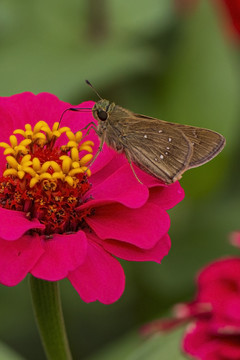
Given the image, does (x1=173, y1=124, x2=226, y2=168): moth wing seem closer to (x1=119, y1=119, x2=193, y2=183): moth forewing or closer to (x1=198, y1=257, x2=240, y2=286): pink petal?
(x1=119, y1=119, x2=193, y2=183): moth forewing

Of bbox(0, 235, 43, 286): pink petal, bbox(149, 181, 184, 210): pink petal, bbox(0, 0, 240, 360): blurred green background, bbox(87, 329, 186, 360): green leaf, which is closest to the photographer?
bbox(0, 235, 43, 286): pink petal

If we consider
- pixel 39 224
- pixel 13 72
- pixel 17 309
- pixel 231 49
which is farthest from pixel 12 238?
pixel 231 49

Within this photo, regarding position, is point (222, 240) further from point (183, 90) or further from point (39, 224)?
point (39, 224)

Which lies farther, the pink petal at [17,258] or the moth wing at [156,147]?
the moth wing at [156,147]

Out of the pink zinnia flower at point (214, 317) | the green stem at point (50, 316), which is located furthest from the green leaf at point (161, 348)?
the green stem at point (50, 316)

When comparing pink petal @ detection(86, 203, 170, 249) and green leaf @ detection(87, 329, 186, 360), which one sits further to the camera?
green leaf @ detection(87, 329, 186, 360)

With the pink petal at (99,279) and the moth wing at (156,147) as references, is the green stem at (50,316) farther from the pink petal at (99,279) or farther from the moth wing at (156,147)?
the moth wing at (156,147)

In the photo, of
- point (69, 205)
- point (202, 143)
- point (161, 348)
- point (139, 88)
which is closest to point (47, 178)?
point (69, 205)

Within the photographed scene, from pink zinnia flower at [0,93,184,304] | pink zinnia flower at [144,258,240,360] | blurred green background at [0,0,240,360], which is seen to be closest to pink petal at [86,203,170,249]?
pink zinnia flower at [0,93,184,304]
